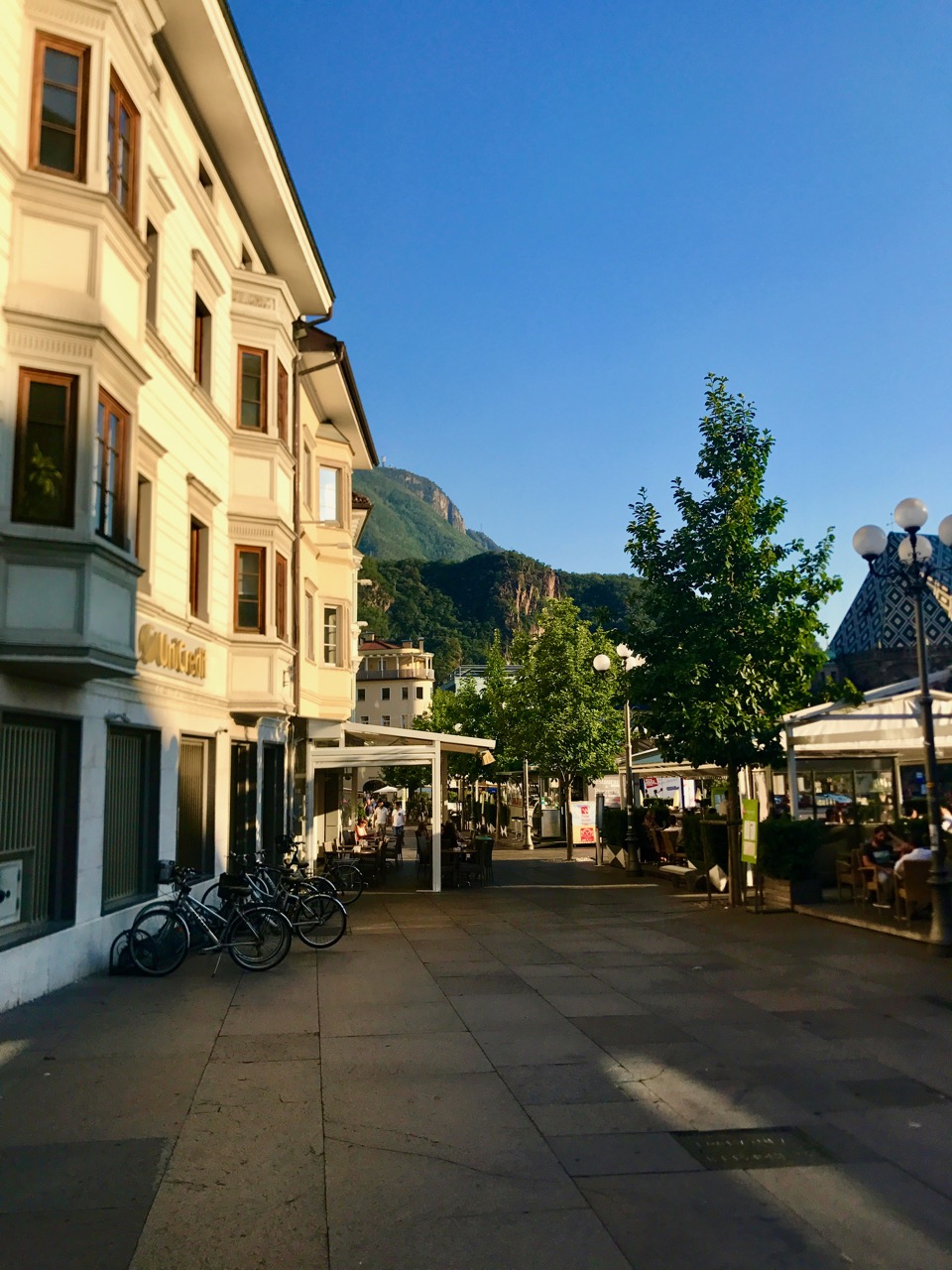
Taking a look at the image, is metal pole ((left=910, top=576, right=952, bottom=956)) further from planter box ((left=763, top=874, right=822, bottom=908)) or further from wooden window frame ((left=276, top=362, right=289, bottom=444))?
wooden window frame ((left=276, top=362, right=289, bottom=444))

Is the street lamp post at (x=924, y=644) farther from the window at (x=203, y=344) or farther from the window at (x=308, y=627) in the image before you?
the window at (x=308, y=627)

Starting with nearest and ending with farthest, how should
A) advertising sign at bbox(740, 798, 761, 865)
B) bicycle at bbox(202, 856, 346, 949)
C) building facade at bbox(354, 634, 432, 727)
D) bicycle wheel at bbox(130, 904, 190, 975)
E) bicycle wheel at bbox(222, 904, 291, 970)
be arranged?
bicycle wheel at bbox(130, 904, 190, 975) < bicycle wheel at bbox(222, 904, 291, 970) < bicycle at bbox(202, 856, 346, 949) < advertising sign at bbox(740, 798, 761, 865) < building facade at bbox(354, 634, 432, 727)

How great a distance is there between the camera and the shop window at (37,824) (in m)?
10.1

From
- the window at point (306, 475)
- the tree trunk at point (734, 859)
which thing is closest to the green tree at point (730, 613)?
the tree trunk at point (734, 859)

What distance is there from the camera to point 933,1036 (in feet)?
27.9

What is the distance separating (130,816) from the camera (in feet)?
43.8

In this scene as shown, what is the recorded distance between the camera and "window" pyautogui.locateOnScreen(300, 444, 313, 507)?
24.0 m

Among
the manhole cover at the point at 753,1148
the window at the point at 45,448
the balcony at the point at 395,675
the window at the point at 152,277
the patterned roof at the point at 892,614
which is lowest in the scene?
the manhole cover at the point at 753,1148

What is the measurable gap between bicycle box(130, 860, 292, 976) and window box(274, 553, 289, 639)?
7.07 metres

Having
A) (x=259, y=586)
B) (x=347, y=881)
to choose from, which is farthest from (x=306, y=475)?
(x=347, y=881)

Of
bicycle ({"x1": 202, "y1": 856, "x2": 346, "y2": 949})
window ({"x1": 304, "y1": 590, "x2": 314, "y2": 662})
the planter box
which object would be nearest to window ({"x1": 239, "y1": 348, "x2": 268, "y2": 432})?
window ({"x1": 304, "y1": 590, "x2": 314, "y2": 662})

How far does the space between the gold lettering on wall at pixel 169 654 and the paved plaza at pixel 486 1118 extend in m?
3.96

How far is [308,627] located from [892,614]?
53691 mm

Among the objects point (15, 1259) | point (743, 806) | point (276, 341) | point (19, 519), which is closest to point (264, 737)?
point (276, 341)
